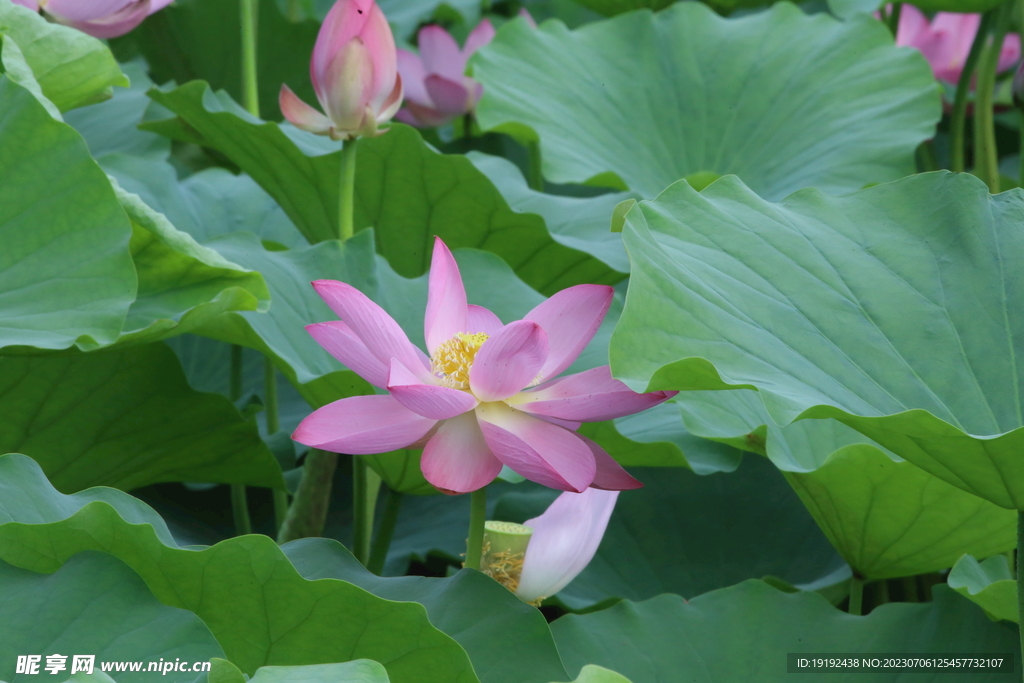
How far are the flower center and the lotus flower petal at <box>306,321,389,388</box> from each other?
4cm

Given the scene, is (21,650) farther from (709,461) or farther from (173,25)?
(173,25)

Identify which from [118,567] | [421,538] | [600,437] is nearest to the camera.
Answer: [118,567]

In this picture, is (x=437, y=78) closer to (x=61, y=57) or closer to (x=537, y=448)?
(x=61, y=57)

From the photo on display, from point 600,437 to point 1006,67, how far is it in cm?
155

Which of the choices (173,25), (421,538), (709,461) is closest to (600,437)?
(709,461)

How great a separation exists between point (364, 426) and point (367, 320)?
0.07 m

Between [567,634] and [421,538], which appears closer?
[567,634]

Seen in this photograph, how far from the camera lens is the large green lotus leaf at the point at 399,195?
1161 millimetres

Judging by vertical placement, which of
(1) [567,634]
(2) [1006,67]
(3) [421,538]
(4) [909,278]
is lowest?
(3) [421,538]

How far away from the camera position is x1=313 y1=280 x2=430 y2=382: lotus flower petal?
0.61 metres

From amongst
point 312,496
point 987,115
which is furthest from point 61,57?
point 987,115

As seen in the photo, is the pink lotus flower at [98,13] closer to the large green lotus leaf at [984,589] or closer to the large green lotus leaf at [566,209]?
the large green lotus leaf at [566,209]

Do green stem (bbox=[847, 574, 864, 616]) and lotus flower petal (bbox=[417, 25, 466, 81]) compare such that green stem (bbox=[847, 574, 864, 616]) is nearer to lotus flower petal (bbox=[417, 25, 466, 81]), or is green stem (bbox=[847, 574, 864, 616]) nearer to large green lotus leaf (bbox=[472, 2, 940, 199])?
large green lotus leaf (bbox=[472, 2, 940, 199])

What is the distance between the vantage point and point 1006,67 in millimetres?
1954
